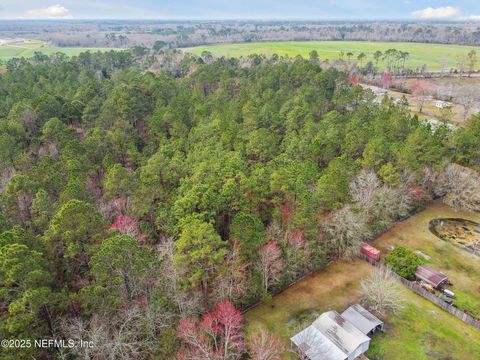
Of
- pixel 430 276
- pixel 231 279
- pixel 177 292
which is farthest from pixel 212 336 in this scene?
pixel 430 276

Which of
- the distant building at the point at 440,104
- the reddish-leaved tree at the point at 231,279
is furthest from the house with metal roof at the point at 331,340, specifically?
the distant building at the point at 440,104

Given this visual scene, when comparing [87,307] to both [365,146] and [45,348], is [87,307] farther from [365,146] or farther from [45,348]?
[365,146]

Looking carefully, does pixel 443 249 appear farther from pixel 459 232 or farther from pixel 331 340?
pixel 331 340

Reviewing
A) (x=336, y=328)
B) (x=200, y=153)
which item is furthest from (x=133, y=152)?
(x=336, y=328)

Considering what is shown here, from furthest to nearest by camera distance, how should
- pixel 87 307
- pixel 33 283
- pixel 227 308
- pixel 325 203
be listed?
pixel 325 203 < pixel 227 308 < pixel 87 307 < pixel 33 283

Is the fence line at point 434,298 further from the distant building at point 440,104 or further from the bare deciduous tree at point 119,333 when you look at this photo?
the distant building at point 440,104

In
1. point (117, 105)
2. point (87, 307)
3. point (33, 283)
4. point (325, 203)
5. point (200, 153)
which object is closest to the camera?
point (33, 283)

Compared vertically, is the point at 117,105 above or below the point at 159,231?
above
